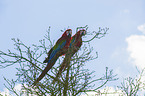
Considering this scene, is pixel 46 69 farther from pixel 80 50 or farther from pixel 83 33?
pixel 83 33

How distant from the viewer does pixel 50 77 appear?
200 inches

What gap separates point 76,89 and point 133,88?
295cm

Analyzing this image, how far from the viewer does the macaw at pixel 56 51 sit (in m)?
5.32

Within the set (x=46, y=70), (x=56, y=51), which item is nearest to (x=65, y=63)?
(x=46, y=70)

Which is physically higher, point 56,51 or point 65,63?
point 56,51

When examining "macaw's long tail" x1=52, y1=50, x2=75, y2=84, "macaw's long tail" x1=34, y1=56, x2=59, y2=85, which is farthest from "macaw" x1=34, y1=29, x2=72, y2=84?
"macaw's long tail" x1=52, y1=50, x2=75, y2=84

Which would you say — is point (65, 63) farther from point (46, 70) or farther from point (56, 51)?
point (56, 51)

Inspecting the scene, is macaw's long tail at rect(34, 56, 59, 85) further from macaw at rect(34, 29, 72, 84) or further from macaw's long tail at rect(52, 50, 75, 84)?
macaw's long tail at rect(52, 50, 75, 84)

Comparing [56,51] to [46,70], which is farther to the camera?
[56,51]

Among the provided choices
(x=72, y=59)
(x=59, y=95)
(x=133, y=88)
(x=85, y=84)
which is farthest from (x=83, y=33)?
(x=133, y=88)

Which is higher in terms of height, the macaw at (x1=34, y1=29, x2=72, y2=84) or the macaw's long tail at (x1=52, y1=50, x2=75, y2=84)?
the macaw at (x1=34, y1=29, x2=72, y2=84)

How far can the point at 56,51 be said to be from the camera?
638cm

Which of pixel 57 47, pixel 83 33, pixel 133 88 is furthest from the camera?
pixel 133 88

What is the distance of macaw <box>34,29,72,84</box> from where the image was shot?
17.5ft
